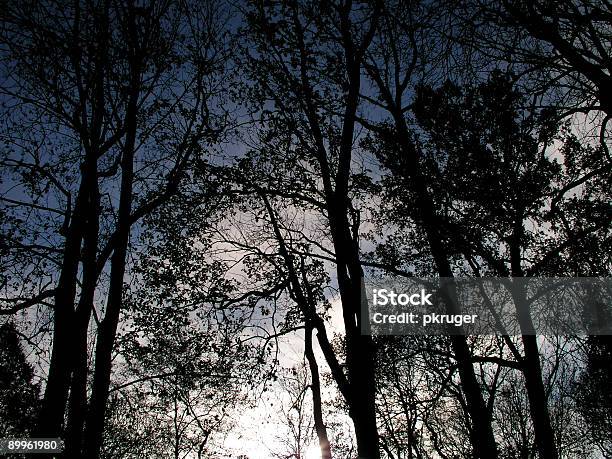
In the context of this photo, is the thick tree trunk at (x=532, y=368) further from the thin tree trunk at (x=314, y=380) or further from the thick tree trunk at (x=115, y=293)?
the thick tree trunk at (x=115, y=293)

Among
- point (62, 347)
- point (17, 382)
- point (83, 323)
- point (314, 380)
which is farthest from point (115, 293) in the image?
point (17, 382)

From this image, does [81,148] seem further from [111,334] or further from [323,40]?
[323,40]

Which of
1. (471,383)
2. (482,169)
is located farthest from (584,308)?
(482,169)

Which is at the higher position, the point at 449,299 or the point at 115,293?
the point at 449,299

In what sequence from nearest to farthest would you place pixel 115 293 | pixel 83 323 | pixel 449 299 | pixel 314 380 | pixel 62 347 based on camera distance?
pixel 62 347 < pixel 83 323 < pixel 115 293 < pixel 314 380 < pixel 449 299

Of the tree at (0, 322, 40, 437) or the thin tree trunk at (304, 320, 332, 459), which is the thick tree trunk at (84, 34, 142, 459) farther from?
the thin tree trunk at (304, 320, 332, 459)

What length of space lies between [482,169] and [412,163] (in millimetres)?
2598

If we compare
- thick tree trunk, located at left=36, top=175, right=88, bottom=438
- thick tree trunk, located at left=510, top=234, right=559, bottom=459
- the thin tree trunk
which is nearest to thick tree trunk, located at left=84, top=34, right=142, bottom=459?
thick tree trunk, located at left=36, top=175, right=88, bottom=438

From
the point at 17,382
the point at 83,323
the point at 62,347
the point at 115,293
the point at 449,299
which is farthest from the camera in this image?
the point at 17,382

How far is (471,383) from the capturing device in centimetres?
1123

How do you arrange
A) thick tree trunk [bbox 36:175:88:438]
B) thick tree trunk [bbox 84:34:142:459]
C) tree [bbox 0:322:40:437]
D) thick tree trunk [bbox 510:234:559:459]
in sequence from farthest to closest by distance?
thick tree trunk [bbox 510:234:559:459]
tree [bbox 0:322:40:437]
thick tree trunk [bbox 84:34:142:459]
thick tree trunk [bbox 36:175:88:438]

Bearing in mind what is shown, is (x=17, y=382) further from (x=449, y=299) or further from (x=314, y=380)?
(x=449, y=299)

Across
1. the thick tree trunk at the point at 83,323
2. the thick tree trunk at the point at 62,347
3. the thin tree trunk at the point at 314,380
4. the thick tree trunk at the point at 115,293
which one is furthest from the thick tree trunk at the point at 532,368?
the thick tree trunk at the point at 62,347

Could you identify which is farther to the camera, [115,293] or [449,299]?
[449,299]
